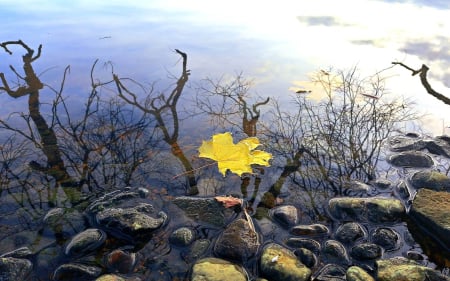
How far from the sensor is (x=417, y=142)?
11.7ft

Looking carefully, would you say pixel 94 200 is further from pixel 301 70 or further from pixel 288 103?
pixel 301 70

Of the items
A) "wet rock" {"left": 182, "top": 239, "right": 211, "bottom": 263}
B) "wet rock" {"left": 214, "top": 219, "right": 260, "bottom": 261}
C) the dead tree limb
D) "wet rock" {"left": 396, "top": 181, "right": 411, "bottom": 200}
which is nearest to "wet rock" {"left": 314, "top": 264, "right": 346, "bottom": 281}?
"wet rock" {"left": 214, "top": 219, "right": 260, "bottom": 261}

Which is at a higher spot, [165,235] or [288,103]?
[288,103]

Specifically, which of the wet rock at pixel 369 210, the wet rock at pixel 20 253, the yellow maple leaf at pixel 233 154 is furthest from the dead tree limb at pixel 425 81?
the wet rock at pixel 20 253

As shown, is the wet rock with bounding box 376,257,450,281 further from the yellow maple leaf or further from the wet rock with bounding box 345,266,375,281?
the yellow maple leaf

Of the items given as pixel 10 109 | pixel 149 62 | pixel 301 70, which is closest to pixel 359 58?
pixel 301 70

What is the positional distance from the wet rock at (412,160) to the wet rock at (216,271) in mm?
1879

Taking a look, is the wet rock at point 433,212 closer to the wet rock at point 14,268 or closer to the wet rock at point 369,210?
the wet rock at point 369,210

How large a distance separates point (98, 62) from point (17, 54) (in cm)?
124

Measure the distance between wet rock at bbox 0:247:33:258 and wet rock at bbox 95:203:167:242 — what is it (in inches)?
17.8

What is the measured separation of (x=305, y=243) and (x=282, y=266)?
1.01 feet

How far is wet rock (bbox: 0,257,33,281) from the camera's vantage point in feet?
6.96

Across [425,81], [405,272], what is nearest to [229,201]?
[405,272]

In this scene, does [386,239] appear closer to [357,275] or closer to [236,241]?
[357,275]
